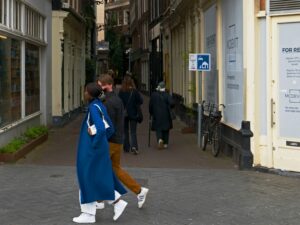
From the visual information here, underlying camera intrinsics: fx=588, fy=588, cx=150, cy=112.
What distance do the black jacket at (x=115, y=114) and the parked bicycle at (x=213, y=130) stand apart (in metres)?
5.24

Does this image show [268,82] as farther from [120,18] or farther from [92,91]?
[120,18]

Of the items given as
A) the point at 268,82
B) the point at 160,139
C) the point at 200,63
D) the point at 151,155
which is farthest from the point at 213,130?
the point at 268,82

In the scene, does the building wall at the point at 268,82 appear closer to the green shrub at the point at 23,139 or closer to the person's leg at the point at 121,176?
the person's leg at the point at 121,176

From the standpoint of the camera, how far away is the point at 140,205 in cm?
738

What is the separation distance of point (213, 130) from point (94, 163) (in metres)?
6.38

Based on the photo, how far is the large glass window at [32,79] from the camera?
14773mm

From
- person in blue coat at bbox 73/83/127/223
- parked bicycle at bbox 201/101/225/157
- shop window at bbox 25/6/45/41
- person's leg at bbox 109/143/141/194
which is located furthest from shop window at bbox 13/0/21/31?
person in blue coat at bbox 73/83/127/223

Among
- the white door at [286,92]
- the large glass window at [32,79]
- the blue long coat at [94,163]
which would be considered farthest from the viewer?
the large glass window at [32,79]

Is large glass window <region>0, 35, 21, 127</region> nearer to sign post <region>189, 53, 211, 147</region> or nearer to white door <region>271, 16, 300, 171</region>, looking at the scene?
sign post <region>189, 53, 211, 147</region>

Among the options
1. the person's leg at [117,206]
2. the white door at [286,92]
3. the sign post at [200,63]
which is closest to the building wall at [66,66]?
the sign post at [200,63]

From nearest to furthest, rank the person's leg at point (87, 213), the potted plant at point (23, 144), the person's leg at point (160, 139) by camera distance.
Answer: the person's leg at point (87, 213), the potted plant at point (23, 144), the person's leg at point (160, 139)

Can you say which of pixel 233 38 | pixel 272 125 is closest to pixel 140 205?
pixel 272 125

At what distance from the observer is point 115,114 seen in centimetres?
714

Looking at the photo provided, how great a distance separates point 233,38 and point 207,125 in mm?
2440
